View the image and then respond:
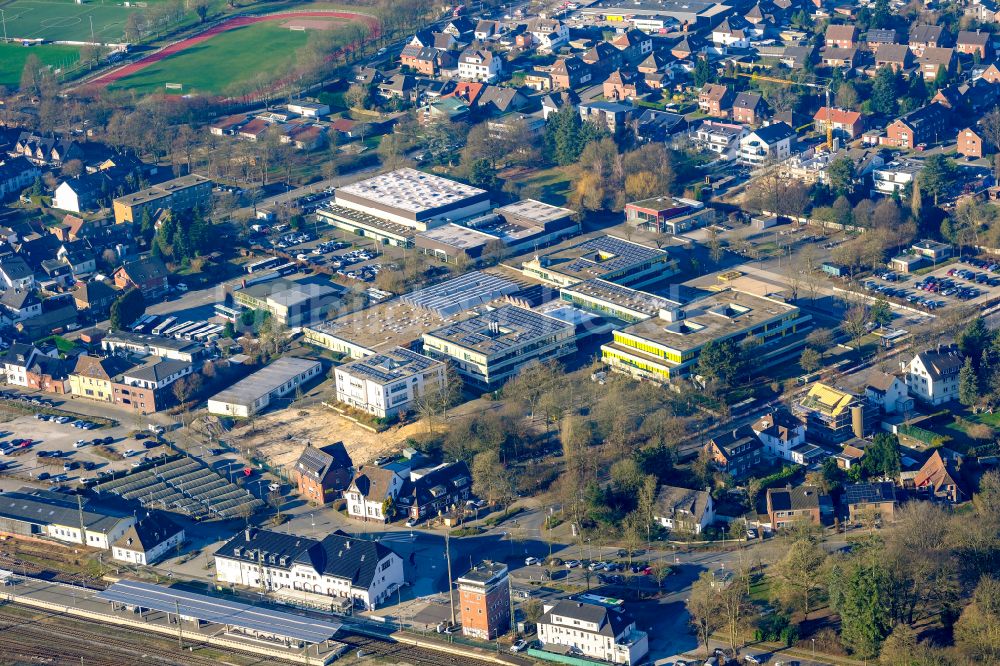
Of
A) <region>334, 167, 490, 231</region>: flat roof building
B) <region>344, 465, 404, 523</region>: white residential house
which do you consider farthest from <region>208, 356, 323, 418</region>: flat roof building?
<region>334, 167, 490, 231</region>: flat roof building

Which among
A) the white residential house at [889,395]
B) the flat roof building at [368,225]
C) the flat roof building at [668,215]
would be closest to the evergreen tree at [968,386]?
the white residential house at [889,395]

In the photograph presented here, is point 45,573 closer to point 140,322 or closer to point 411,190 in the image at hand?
point 140,322

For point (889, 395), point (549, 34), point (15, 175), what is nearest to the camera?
point (889, 395)

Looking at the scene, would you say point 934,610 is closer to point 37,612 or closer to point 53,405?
point 37,612

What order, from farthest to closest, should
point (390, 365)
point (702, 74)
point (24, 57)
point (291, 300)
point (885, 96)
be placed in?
point (24, 57) → point (702, 74) → point (885, 96) → point (291, 300) → point (390, 365)

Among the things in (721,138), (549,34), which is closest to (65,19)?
(549,34)

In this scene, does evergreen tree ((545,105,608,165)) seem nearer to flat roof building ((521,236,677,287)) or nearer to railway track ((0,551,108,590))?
flat roof building ((521,236,677,287))
